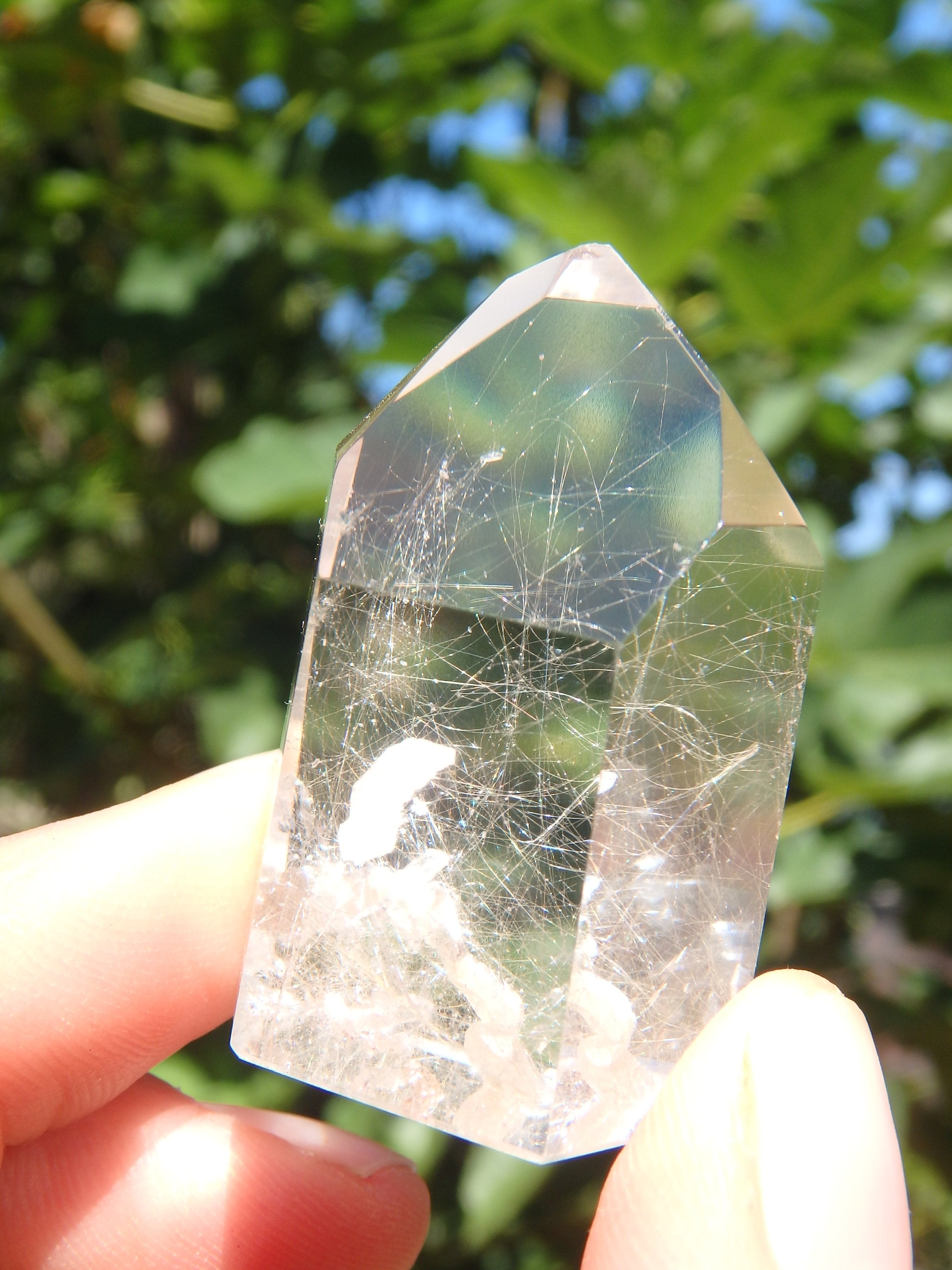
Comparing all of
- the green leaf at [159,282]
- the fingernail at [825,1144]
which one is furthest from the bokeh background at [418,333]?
the fingernail at [825,1144]

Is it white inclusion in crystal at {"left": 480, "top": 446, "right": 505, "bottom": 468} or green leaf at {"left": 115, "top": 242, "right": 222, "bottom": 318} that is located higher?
white inclusion in crystal at {"left": 480, "top": 446, "right": 505, "bottom": 468}

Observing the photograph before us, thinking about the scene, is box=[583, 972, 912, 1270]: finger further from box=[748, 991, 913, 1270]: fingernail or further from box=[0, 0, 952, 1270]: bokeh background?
box=[0, 0, 952, 1270]: bokeh background

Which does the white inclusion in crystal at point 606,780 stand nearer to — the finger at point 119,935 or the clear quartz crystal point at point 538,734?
the clear quartz crystal point at point 538,734

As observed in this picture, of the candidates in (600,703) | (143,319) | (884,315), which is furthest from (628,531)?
(143,319)

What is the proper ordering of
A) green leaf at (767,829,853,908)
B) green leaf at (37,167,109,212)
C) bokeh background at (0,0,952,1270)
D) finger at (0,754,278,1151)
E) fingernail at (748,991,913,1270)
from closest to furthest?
1. fingernail at (748,991,913,1270)
2. finger at (0,754,278,1151)
3. bokeh background at (0,0,952,1270)
4. green leaf at (767,829,853,908)
5. green leaf at (37,167,109,212)

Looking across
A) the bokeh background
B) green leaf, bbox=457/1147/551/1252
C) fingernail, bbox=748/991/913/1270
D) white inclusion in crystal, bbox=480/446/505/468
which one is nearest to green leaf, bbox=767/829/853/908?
the bokeh background

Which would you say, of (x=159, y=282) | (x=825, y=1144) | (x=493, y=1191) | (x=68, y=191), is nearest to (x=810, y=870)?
(x=493, y=1191)

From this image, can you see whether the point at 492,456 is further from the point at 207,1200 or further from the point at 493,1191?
the point at 493,1191
